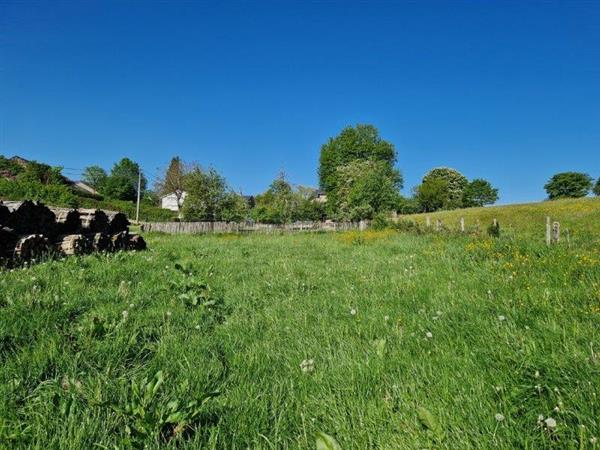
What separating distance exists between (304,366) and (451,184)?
96270 millimetres

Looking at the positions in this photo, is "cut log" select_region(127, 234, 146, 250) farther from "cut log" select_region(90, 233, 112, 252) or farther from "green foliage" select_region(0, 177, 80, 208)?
"green foliage" select_region(0, 177, 80, 208)

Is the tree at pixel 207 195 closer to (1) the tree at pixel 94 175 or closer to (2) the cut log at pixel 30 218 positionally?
(2) the cut log at pixel 30 218

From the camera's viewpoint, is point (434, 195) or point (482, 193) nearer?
point (434, 195)

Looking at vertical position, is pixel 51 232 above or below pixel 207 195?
below

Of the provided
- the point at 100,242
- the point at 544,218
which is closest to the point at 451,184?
the point at 544,218

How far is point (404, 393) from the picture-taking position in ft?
7.30

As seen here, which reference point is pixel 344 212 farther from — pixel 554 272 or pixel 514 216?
pixel 554 272

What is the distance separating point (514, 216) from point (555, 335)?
3923 centimetres

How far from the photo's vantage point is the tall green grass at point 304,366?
1835 millimetres

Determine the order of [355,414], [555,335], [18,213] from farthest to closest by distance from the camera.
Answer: [18,213], [555,335], [355,414]

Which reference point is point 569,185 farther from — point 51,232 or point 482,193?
point 51,232

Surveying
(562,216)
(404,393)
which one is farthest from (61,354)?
(562,216)

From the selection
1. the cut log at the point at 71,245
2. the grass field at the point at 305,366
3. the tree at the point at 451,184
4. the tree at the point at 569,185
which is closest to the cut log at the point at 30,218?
the cut log at the point at 71,245

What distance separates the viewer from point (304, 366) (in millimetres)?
2730
